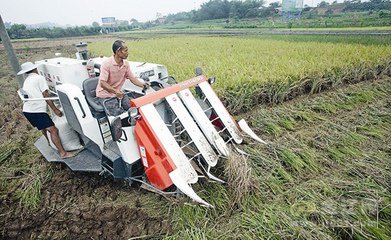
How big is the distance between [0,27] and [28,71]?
73.0 inches

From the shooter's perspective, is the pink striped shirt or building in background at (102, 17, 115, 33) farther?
building in background at (102, 17, 115, 33)

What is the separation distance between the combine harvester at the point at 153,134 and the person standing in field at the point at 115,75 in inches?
6.7

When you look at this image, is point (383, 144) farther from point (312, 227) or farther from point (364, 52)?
point (364, 52)

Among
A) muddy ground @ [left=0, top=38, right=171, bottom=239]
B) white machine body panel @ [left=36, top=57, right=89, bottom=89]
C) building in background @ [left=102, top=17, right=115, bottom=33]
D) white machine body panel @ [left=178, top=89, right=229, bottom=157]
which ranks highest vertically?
building in background @ [left=102, top=17, right=115, bottom=33]

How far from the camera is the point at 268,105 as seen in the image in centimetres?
512

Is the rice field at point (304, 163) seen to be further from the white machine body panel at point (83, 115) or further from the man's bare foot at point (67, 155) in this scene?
the man's bare foot at point (67, 155)

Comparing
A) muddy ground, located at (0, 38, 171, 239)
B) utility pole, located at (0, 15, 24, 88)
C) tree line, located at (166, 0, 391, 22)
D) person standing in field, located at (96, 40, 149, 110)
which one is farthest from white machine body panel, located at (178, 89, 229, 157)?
tree line, located at (166, 0, 391, 22)

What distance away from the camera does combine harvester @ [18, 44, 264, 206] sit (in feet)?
8.16

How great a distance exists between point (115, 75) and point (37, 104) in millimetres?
1109

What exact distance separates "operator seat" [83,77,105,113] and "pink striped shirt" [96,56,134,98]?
0.46 feet

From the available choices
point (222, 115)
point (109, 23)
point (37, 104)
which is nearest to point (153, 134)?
point (222, 115)

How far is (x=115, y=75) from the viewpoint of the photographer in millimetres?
3195

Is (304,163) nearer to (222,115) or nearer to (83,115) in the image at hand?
(222,115)

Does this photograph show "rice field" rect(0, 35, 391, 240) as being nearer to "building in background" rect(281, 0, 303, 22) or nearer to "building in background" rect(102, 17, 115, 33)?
"building in background" rect(281, 0, 303, 22)
